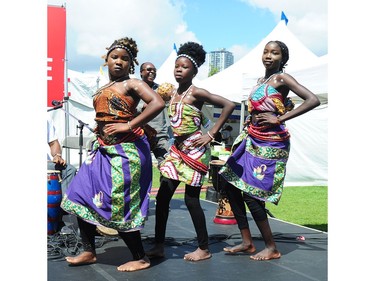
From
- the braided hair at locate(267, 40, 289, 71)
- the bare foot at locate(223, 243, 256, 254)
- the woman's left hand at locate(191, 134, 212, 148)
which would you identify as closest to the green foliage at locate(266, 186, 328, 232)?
the bare foot at locate(223, 243, 256, 254)

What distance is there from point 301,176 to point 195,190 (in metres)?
7.79

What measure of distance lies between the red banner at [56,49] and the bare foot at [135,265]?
401cm

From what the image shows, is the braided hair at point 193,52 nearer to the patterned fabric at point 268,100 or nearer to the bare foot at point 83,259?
the patterned fabric at point 268,100

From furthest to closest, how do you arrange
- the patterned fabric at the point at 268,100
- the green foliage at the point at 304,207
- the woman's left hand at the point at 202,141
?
the green foliage at the point at 304,207 → the patterned fabric at the point at 268,100 → the woman's left hand at the point at 202,141

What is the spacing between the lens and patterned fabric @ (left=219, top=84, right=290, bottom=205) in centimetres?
405

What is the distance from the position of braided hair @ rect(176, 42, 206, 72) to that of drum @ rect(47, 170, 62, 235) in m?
1.74

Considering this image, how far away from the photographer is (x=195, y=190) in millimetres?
3982

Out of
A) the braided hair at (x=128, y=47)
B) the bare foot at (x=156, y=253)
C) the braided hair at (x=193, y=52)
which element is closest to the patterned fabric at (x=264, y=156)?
the braided hair at (x=193, y=52)

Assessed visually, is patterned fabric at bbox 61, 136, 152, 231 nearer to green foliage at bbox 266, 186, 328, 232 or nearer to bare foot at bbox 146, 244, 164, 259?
bare foot at bbox 146, 244, 164, 259

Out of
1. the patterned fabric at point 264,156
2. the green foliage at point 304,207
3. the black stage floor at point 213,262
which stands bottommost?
the green foliage at point 304,207

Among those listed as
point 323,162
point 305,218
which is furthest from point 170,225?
point 323,162

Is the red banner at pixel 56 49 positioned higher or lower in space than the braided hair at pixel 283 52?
higher

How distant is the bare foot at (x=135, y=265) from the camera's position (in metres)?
3.59

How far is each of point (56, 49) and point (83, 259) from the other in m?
4.33
